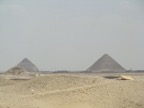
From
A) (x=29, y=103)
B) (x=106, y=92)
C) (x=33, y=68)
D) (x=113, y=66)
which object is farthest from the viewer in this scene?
(x=33, y=68)

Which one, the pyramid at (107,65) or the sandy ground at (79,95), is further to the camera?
the pyramid at (107,65)

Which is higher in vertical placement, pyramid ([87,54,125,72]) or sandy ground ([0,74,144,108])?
pyramid ([87,54,125,72])

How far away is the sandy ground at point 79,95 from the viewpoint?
41.8 ft

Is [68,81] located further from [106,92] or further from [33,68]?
[33,68]

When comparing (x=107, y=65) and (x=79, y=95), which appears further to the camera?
(x=107, y=65)

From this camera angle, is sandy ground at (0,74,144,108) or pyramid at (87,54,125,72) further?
pyramid at (87,54,125,72)

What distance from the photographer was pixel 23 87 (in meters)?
16.5

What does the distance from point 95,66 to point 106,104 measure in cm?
6383

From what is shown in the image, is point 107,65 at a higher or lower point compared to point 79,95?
higher

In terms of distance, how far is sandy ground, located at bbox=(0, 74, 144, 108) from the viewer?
12727 millimetres

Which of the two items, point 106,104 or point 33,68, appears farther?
point 33,68

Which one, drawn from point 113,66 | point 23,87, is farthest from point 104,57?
point 23,87

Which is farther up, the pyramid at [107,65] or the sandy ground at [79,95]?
the pyramid at [107,65]

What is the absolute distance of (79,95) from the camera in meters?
13.5
